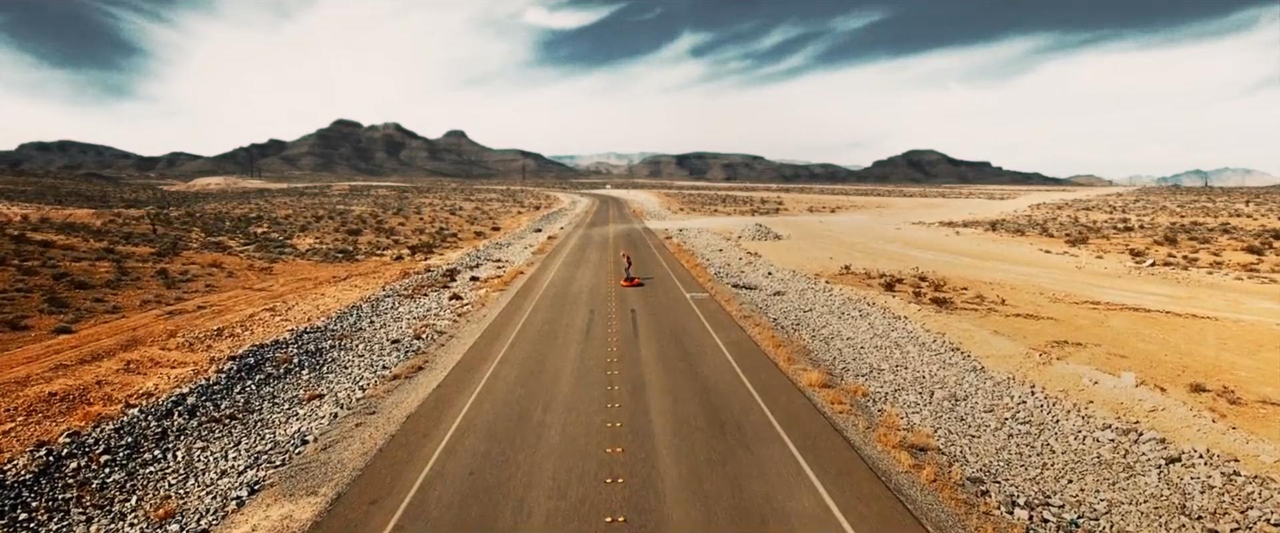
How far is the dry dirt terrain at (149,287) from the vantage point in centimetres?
1748

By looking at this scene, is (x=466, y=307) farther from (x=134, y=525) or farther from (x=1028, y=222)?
(x=1028, y=222)

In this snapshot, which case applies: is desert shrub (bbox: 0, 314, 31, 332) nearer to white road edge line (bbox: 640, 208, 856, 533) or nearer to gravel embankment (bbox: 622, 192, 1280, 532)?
white road edge line (bbox: 640, 208, 856, 533)

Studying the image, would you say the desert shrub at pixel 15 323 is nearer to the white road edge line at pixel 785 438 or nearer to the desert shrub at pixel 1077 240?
the white road edge line at pixel 785 438

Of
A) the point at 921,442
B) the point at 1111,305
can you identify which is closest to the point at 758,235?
the point at 1111,305

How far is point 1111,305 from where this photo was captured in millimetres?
27984

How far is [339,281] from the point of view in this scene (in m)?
33.9

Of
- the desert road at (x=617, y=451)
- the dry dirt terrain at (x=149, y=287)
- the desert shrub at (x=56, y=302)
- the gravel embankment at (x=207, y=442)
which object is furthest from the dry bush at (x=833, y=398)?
the desert shrub at (x=56, y=302)

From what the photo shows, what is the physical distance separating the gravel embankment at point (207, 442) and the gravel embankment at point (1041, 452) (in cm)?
1430

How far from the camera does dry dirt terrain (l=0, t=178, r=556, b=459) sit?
17484mm

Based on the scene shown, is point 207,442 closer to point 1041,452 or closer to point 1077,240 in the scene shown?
point 1041,452

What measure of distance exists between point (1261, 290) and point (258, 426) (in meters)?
42.5

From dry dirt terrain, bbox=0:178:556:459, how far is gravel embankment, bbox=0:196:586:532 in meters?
1.32

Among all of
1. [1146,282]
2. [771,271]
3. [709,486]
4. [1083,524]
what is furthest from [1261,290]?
[709,486]

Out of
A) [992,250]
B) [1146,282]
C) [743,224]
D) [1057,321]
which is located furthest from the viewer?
[743,224]
